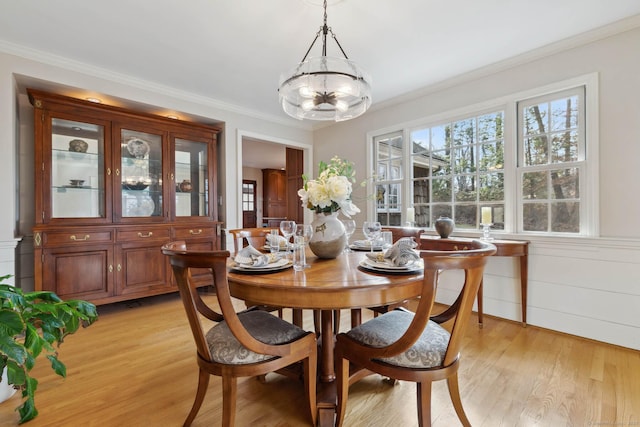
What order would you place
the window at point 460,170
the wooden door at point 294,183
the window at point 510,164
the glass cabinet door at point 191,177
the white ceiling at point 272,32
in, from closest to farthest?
the white ceiling at point 272,32
the window at point 510,164
the window at point 460,170
the glass cabinet door at point 191,177
the wooden door at point 294,183

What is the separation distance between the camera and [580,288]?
2.49 metres

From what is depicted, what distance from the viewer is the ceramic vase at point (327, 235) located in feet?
5.58

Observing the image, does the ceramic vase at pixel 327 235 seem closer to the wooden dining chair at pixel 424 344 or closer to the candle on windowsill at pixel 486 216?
the wooden dining chair at pixel 424 344

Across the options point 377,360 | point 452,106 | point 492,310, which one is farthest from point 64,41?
point 492,310

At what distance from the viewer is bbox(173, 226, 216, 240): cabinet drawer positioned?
11.5 feet

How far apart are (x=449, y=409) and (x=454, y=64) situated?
9.53 feet

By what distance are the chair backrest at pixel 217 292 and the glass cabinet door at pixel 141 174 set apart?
2.46 meters

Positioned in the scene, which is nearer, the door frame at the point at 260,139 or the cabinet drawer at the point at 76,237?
the cabinet drawer at the point at 76,237

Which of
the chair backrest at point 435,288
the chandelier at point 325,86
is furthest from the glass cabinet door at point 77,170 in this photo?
the chair backrest at point 435,288

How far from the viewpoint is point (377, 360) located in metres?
1.28

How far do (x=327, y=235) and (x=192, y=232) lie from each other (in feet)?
8.15

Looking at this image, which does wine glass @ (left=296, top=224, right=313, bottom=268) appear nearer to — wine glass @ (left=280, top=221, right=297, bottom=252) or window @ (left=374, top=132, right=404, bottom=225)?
wine glass @ (left=280, top=221, right=297, bottom=252)

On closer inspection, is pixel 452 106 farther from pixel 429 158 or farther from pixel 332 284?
pixel 332 284

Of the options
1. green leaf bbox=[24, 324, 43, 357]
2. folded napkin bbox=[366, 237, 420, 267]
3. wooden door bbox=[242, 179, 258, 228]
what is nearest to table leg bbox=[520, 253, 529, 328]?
folded napkin bbox=[366, 237, 420, 267]
